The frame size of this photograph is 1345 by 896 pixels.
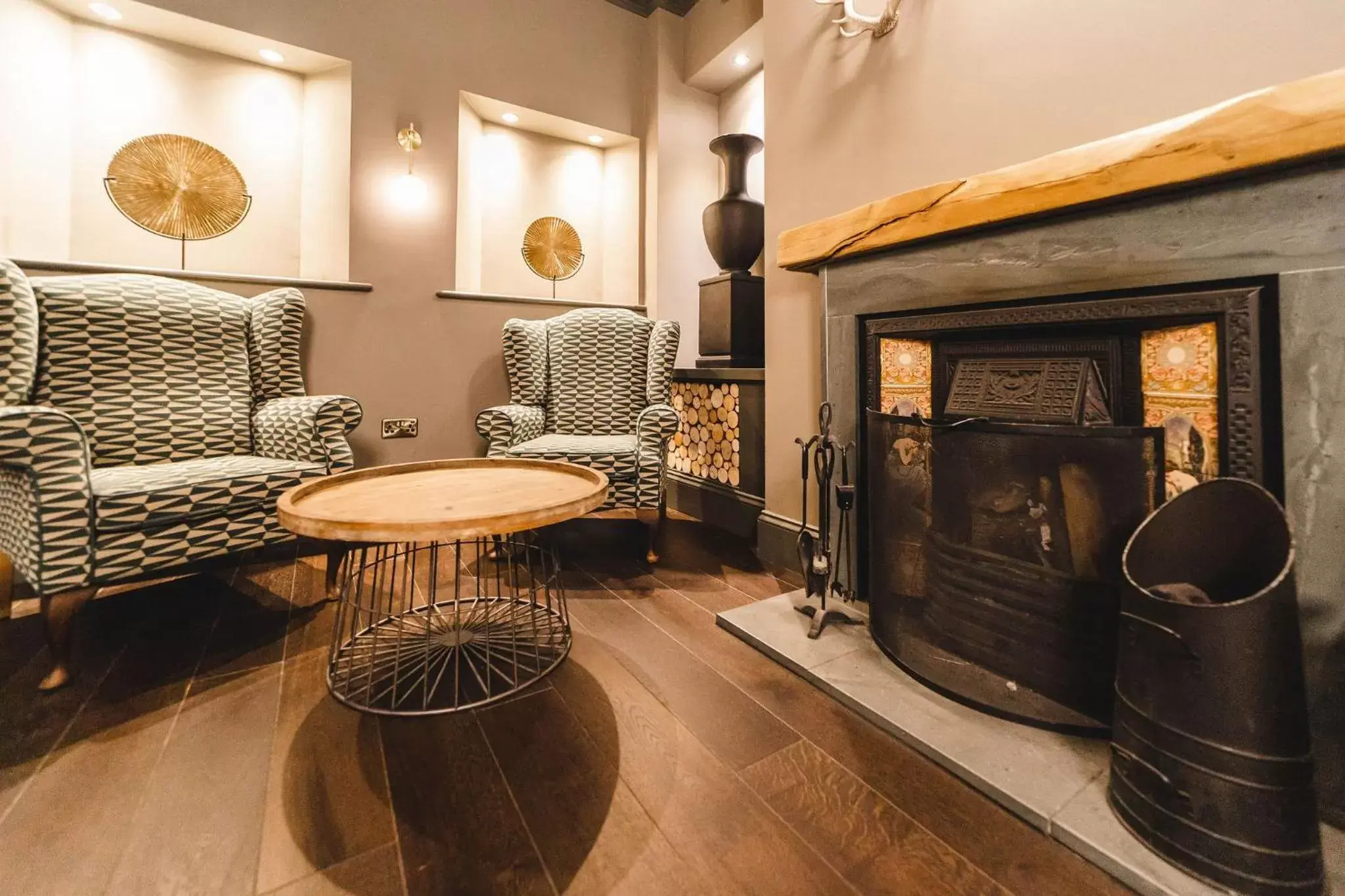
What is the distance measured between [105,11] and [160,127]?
1.30 feet

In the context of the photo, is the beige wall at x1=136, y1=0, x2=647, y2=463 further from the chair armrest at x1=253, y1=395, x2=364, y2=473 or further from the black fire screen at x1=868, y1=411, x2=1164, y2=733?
the black fire screen at x1=868, y1=411, x2=1164, y2=733

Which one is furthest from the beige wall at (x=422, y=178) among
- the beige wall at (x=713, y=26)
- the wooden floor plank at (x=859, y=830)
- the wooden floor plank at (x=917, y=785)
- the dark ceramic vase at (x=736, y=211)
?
the wooden floor plank at (x=859, y=830)

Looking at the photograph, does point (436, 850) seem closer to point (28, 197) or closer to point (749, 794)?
point (749, 794)

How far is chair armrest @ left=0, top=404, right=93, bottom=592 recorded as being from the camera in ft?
4.01

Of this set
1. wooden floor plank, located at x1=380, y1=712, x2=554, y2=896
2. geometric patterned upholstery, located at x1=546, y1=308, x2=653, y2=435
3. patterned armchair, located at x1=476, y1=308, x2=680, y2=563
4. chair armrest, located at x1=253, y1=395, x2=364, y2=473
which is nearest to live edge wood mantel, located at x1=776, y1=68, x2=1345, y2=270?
patterned armchair, located at x1=476, y1=308, x2=680, y2=563

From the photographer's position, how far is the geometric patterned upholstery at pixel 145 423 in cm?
126

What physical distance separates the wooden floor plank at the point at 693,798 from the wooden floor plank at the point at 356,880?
0.37 m

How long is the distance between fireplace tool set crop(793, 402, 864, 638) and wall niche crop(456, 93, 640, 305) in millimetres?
2033

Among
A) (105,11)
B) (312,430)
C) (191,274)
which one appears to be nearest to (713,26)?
(105,11)

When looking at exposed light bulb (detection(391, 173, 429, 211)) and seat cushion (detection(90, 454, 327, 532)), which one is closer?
seat cushion (detection(90, 454, 327, 532))

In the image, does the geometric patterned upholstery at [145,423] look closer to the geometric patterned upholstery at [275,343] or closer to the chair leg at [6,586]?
the geometric patterned upholstery at [275,343]

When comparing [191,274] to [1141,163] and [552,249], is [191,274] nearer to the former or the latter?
[552,249]

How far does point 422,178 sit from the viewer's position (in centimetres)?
259

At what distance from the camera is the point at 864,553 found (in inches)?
66.0
